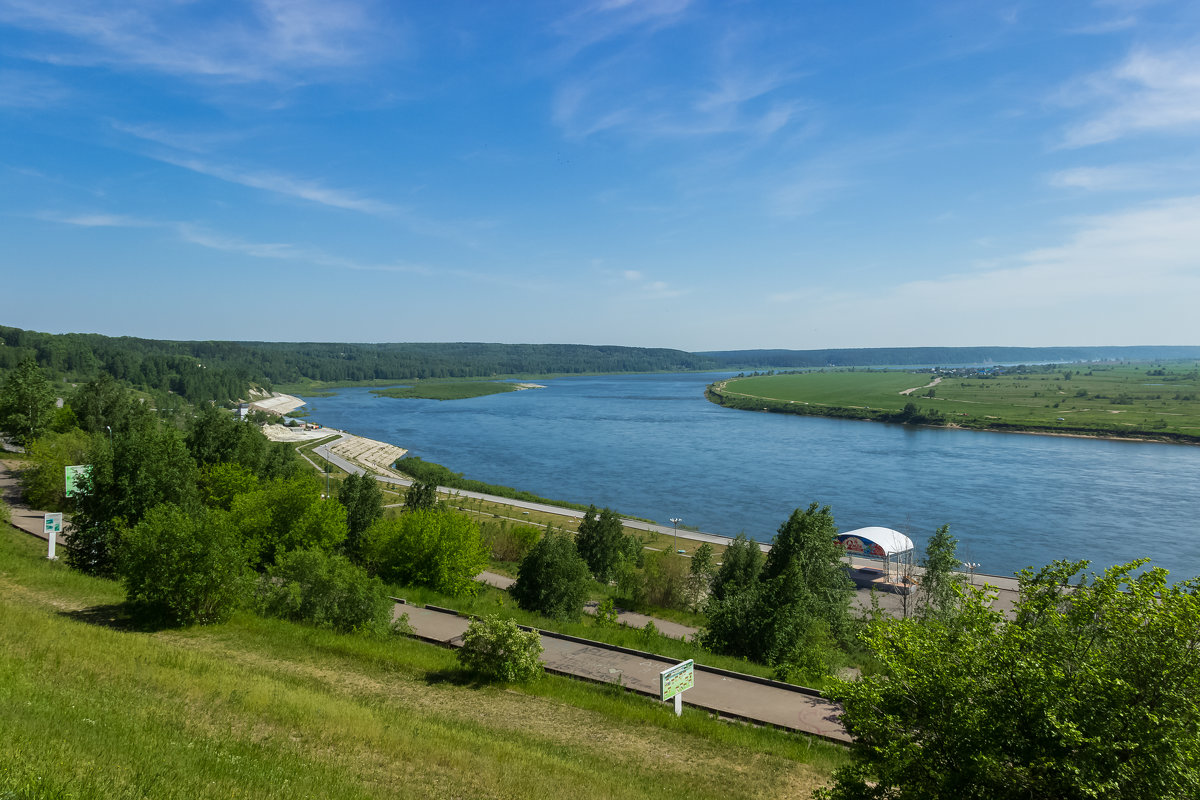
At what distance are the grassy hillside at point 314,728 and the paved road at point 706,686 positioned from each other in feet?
2.24

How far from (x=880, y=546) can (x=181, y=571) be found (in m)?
36.6

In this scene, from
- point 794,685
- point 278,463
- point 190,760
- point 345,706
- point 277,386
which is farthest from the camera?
point 277,386

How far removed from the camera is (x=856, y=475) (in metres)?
70.5

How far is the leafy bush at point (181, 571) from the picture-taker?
1659 centimetres

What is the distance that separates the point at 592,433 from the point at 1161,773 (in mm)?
94712

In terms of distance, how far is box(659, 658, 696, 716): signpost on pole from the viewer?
13.4m

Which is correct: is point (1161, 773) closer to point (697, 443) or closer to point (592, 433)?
point (697, 443)

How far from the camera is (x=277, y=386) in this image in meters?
192

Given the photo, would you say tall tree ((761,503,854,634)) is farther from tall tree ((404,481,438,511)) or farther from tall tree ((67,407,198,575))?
tall tree ((67,407,198,575))

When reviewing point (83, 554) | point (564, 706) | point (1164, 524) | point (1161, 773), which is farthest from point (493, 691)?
point (1164, 524)

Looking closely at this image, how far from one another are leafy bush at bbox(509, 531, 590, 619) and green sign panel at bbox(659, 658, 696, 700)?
→ 10.0 meters

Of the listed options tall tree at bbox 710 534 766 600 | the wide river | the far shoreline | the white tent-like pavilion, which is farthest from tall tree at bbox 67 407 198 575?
the far shoreline

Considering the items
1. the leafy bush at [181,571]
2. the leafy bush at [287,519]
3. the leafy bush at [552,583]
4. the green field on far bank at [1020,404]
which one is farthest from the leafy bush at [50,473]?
the green field on far bank at [1020,404]

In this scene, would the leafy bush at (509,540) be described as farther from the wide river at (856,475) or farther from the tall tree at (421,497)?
the wide river at (856,475)
